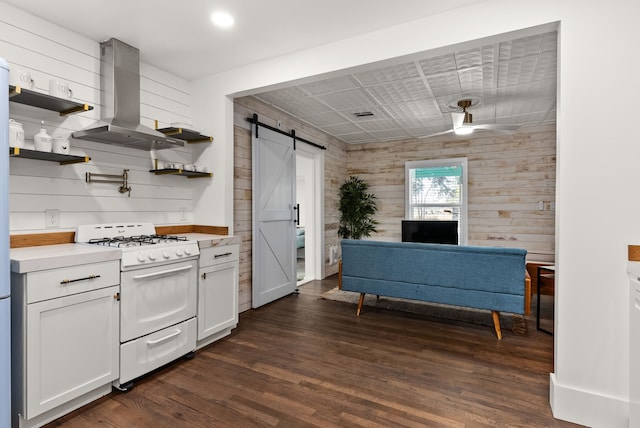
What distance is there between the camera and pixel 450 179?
6.08 meters

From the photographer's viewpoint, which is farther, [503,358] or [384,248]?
[384,248]

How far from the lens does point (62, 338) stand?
1.99 meters

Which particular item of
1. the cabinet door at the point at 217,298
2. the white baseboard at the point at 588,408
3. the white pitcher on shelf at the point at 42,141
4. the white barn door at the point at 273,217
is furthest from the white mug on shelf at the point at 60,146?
the white baseboard at the point at 588,408

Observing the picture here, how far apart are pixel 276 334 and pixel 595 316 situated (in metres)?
2.49

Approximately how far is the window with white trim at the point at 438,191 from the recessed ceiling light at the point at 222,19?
447cm

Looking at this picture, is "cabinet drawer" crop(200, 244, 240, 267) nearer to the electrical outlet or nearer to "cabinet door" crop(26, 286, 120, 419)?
"cabinet door" crop(26, 286, 120, 419)

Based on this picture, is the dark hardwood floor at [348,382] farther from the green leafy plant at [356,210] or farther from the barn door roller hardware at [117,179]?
the green leafy plant at [356,210]

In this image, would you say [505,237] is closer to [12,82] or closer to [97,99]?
[97,99]

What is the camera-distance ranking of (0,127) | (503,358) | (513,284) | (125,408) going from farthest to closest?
(513,284), (503,358), (125,408), (0,127)

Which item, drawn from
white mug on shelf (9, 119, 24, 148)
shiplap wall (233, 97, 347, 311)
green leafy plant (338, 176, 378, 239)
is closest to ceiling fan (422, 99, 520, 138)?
shiplap wall (233, 97, 347, 311)

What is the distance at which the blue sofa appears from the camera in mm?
3158

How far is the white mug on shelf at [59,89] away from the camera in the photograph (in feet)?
7.62

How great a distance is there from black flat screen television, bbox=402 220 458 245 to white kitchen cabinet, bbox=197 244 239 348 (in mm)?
3031

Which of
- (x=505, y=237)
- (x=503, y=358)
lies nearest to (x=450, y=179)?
(x=505, y=237)
